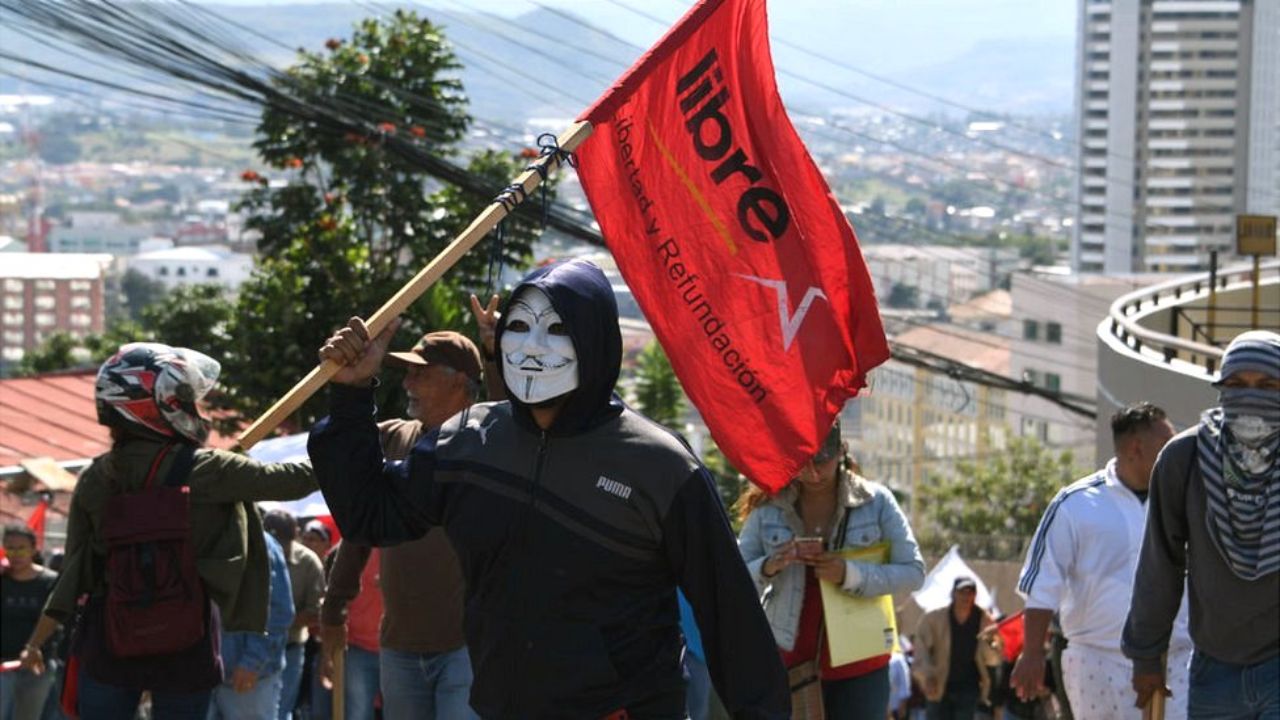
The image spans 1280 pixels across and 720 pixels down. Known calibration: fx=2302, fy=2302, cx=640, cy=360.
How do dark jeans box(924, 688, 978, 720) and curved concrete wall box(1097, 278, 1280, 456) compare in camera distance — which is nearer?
dark jeans box(924, 688, 978, 720)

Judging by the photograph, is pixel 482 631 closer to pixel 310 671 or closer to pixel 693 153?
pixel 693 153

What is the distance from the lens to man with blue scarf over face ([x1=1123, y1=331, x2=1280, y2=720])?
20.7ft

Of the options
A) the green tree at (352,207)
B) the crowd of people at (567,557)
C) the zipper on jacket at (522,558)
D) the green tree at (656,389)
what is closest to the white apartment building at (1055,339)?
the green tree at (656,389)

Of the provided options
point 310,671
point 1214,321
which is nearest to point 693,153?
point 310,671

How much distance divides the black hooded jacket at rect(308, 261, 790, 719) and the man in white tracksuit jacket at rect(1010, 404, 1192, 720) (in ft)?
9.58

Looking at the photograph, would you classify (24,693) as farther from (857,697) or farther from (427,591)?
(857,697)

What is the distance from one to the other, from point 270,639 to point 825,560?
87.7 inches

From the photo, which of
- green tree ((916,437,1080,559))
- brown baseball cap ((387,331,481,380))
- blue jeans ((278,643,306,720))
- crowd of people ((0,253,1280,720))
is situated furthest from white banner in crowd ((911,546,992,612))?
green tree ((916,437,1080,559))

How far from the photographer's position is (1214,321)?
90.0 feet

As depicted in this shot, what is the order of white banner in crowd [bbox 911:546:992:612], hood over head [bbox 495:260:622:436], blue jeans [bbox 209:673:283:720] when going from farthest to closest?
white banner in crowd [bbox 911:546:992:612] < blue jeans [bbox 209:673:283:720] < hood over head [bbox 495:260:622:436]

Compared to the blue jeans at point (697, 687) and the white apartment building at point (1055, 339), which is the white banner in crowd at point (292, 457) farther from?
the white apartment building at point (1055, 339)

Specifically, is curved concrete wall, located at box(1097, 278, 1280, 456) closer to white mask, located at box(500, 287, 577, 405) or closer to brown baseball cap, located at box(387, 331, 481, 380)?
brown baseball cap, located at box(387, 331, 481, 380)

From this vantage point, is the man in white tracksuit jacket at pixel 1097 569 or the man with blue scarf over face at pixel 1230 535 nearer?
the man with blue scarf over face at pixel 1230 535

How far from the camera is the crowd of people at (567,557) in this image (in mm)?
5238
